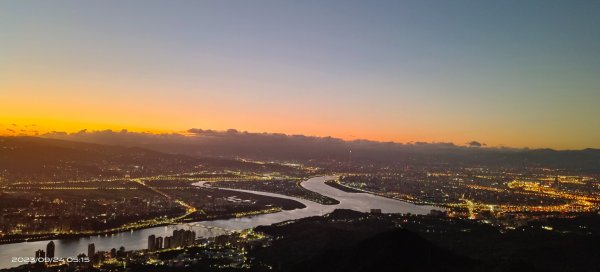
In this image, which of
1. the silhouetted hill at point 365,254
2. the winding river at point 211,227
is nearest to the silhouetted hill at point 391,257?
the silhouetted hill at point 365,254

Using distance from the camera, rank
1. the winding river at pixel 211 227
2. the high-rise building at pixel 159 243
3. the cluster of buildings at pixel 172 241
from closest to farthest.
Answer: the cluster of buildings at pixel 172 241 < the high-rise building at pixel 159 243 < the winding river at pixel 211 227

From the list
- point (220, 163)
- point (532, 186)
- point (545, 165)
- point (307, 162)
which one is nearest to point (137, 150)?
point (220, 163)

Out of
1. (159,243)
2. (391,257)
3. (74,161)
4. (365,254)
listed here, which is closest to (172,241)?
(159,243)

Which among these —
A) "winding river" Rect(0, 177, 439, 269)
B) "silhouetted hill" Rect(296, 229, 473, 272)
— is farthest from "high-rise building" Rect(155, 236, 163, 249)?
"silhouetted hill" Rect(296, 229, 473, 272)

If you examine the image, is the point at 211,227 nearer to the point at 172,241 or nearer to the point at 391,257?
the point at 172,241

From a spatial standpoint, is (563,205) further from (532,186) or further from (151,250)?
(151,250)

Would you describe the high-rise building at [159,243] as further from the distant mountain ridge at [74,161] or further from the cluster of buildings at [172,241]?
the distant mountain ridge at [74,161]
